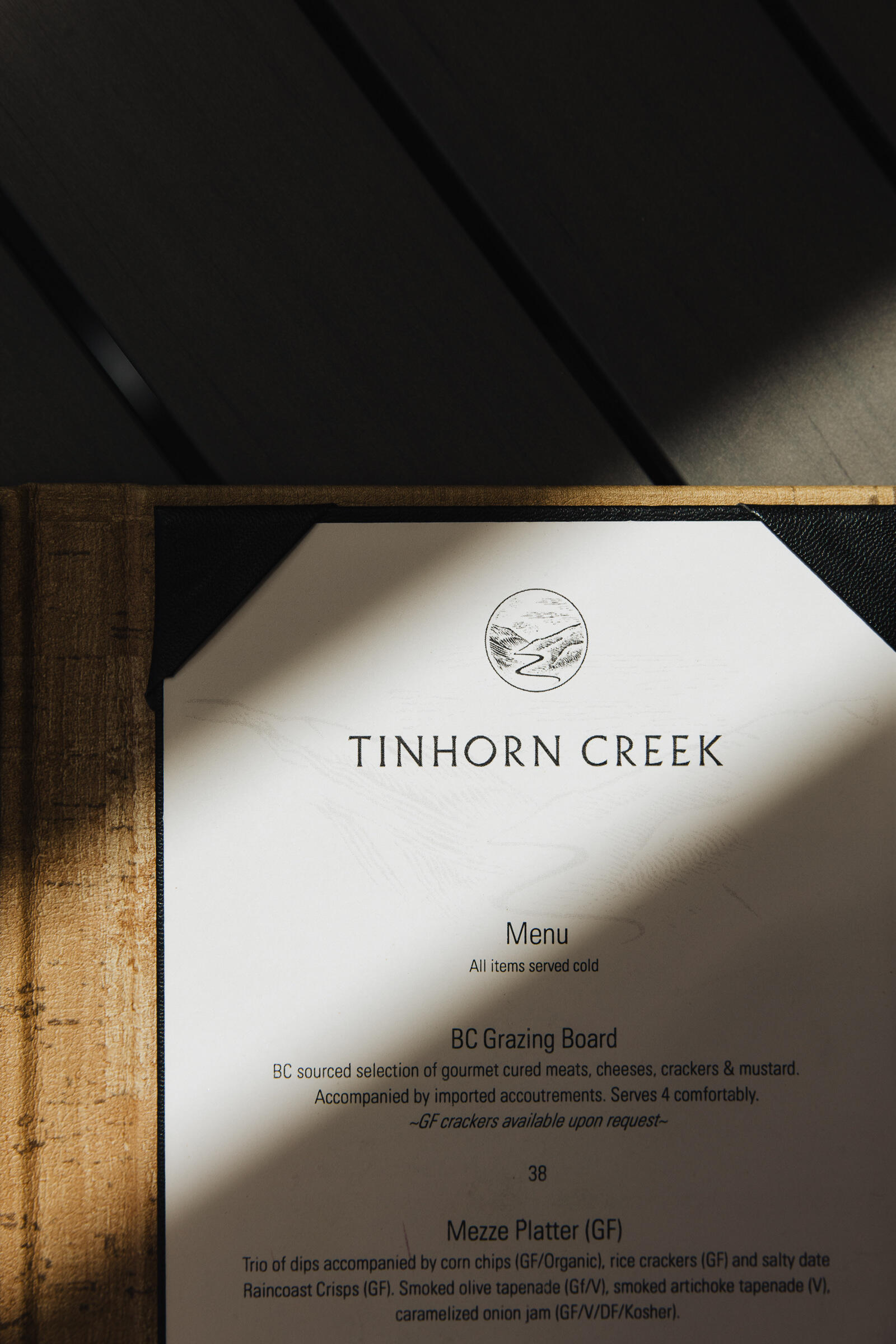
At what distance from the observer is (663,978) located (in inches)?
14.9

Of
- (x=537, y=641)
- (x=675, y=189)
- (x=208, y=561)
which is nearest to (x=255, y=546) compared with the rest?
(x=208, y=561)

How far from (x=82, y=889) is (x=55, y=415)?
0.22 meters

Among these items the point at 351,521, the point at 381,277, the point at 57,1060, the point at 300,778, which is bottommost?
the point at 57,1060

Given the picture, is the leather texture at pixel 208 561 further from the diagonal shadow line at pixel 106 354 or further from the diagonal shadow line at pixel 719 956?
the diagonal shadow line at pixel 719 956

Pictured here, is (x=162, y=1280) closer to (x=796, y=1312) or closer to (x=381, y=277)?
(x=796, y=1312)

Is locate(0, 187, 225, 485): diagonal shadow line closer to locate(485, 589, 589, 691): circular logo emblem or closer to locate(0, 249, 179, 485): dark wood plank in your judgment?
locate(0, 249, 179, 485): dark wood plank

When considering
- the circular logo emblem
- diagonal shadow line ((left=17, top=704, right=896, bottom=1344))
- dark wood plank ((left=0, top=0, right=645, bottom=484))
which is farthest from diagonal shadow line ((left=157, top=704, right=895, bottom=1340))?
dark wood plank ((left=0, top=0, right=645, bottom=484))

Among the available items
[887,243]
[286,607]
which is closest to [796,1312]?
[286,607]

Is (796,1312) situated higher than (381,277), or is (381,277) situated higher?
(381,277)

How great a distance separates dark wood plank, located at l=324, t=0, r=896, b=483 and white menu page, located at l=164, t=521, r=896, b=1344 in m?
0.07

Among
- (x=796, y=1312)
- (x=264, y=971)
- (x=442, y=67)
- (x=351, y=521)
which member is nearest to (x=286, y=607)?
(x=351, y=521)

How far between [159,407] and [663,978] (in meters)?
0.35

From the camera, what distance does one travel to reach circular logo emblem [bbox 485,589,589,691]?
377mm

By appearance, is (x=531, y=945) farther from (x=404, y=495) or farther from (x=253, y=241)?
(x=253, y=241)
